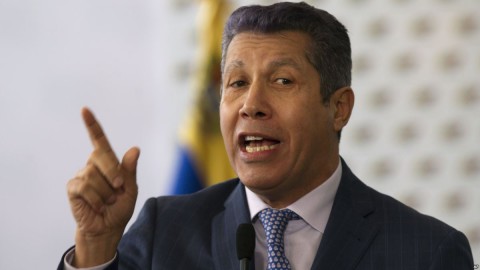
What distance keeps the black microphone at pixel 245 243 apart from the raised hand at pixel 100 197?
32 cm

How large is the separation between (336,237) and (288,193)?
205 mm

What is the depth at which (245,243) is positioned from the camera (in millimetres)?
2480

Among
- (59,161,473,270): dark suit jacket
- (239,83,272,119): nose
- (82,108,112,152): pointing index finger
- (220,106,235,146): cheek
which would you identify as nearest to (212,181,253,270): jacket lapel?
(59,161,473,270): dark suit jacket

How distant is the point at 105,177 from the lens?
99.3 inches

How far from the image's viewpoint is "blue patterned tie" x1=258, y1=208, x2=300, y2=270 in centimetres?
273

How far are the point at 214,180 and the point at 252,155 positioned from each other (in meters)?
3.14

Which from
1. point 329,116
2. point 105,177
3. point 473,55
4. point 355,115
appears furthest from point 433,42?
point 105,177

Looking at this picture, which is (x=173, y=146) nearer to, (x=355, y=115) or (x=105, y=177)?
(x=355, y=115)

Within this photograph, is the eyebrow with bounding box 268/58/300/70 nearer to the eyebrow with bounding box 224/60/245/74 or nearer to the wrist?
the eyebrow with bounding box 224/60/245/74

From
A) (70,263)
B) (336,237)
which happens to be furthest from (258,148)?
(70,263)

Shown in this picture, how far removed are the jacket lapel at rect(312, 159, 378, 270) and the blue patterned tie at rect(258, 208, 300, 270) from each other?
0.10 m

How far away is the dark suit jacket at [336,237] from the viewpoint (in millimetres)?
2758

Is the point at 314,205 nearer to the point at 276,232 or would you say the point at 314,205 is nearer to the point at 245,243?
the point at 276,232

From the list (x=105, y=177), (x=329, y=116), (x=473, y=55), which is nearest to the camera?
(x=105, y=177)
